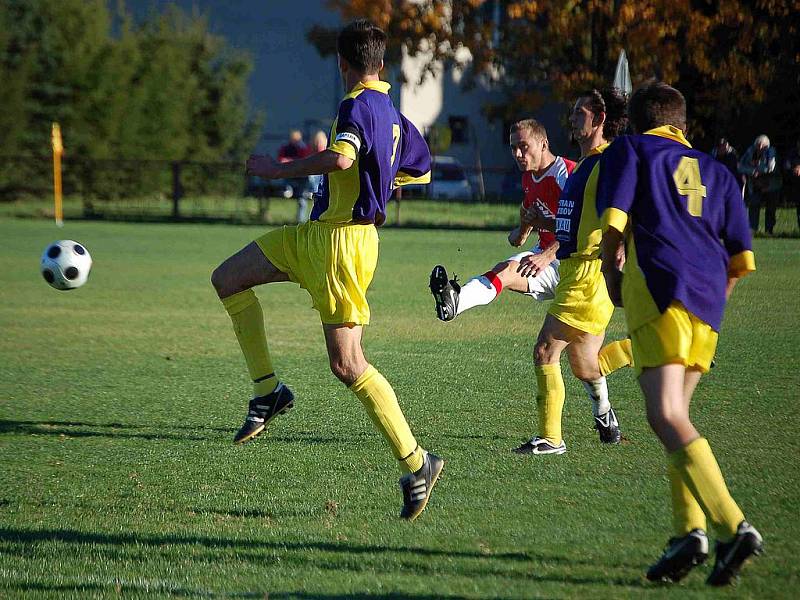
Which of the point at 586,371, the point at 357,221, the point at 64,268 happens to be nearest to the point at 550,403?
the point at 586,371

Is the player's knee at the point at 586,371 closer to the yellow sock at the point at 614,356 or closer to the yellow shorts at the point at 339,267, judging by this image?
the yellow sock at the point at 614,356

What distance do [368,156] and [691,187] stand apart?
5.16 feet

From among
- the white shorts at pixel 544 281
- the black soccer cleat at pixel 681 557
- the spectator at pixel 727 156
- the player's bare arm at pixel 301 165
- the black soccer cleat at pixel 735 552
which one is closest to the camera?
the black soccer cleat at pixel 735 552

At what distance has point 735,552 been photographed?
3.61 m

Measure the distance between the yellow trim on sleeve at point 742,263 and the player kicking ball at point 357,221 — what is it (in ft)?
5.15

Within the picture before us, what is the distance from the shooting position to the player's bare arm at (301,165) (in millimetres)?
4535

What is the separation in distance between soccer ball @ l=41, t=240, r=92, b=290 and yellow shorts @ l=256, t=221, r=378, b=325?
13.6 feet

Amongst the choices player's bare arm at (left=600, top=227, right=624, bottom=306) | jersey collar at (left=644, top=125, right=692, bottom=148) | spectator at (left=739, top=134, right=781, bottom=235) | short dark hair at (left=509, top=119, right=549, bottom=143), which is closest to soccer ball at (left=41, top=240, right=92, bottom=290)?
short dark hair at (left=509, top=119, right=549, bottom=143)

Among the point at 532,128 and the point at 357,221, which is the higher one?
the point at 532,128

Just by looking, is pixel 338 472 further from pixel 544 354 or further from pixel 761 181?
pixel 761 181

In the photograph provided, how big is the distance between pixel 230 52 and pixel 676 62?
1974 cm

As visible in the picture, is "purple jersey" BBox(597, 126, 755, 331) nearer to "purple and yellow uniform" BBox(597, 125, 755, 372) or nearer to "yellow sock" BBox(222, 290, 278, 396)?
"purple and yellow uniform" BBox(597, 125, 755, 372)

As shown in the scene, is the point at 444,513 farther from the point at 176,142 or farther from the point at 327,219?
the point at 176,142

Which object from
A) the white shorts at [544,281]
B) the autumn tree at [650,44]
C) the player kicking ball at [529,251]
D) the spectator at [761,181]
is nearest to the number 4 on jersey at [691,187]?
the player kicking ball at [529,251]
